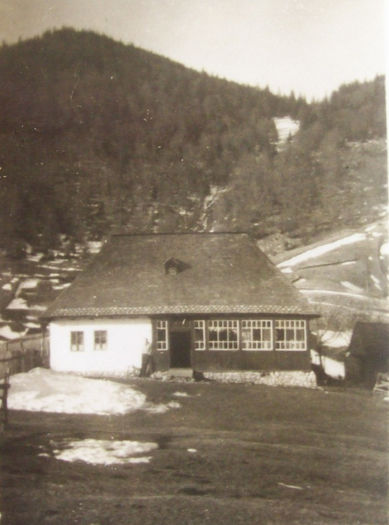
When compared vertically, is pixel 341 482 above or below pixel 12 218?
below

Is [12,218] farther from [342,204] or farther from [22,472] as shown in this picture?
[342,204]

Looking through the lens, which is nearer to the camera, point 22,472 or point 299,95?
point 22,472

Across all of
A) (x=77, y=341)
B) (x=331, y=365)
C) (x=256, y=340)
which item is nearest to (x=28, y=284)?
(x=77, y=341)

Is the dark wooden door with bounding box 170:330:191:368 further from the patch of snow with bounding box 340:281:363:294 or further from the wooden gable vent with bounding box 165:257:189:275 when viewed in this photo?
the patch of snow with bounding box 340:281:363:294

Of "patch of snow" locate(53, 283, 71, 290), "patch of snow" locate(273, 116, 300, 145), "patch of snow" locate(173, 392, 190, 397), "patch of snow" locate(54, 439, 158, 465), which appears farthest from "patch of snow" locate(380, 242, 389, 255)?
"patch of snow" locate(53, 283, 71, 290)

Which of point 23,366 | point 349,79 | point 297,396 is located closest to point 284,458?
point 297,396

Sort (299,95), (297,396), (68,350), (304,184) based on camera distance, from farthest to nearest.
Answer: (68,350) → (304,184) → (297,396) → (299,95)
